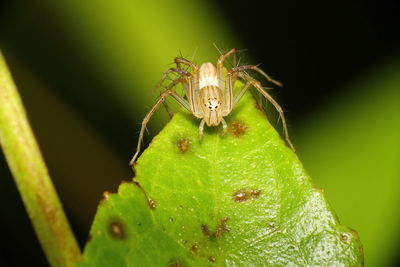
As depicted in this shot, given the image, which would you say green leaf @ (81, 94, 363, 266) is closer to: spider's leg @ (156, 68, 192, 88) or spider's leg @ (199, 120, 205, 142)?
spider's leg @ (199, 120, 205, 142)

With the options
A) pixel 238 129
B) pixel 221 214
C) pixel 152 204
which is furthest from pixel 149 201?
pixel 238 129

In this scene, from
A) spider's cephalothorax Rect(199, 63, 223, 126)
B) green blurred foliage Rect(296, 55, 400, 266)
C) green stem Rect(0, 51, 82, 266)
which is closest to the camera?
green stem Rect(0, 51, 82, 266)

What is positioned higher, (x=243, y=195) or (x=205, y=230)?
(x=243, y=195)

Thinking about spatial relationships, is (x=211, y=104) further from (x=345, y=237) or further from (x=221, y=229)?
(x=345, y=237)

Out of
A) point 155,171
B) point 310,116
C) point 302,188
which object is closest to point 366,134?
point 310,116

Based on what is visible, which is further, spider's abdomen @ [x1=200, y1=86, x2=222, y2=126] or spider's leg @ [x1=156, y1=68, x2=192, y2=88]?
spider's leg @ [x1=156, y1=68, x2=192, y2=88]

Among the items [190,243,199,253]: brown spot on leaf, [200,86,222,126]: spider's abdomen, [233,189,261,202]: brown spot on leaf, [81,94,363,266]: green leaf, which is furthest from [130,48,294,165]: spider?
[190,243,199,253]: brown spot on leaf
